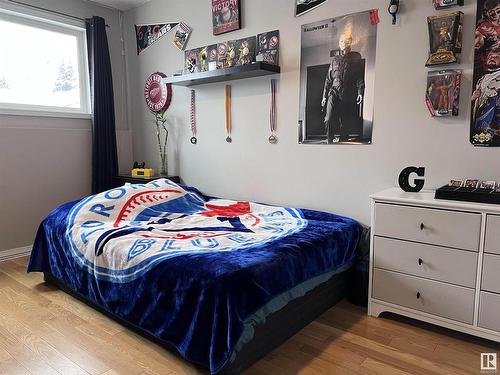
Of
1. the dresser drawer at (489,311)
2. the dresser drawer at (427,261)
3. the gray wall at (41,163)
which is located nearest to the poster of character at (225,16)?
the gray wall at (41,163)

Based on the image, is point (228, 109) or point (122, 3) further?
point (122, 3)

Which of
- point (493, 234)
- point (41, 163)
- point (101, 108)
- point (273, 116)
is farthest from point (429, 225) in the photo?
point (41, 163)

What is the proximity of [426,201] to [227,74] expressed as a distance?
1.72 meters

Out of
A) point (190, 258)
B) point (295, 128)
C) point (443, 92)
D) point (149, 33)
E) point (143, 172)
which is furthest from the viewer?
point (149, 33)

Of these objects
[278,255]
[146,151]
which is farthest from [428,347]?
[146,151]

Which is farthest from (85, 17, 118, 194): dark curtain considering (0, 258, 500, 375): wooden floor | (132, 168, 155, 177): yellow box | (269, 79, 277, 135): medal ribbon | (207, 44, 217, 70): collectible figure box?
(269, 79, 277, 135): medal ribbon

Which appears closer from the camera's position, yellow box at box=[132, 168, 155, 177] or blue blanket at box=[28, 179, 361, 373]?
blue blanket at box=[28, 179, 361, 373]

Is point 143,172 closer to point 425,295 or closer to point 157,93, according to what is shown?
point 157,93

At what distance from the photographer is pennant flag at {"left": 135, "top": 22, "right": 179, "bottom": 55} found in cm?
353

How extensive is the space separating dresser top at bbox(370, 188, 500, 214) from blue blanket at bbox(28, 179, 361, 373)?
34 centimetres

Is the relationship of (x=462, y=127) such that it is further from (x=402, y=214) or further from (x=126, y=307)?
(x=126, y=307)

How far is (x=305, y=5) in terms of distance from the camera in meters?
2.61

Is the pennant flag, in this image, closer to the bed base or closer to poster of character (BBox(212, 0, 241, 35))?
poster of character (BBox(212, 0, 241, 35))

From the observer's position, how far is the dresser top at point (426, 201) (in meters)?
1.75
